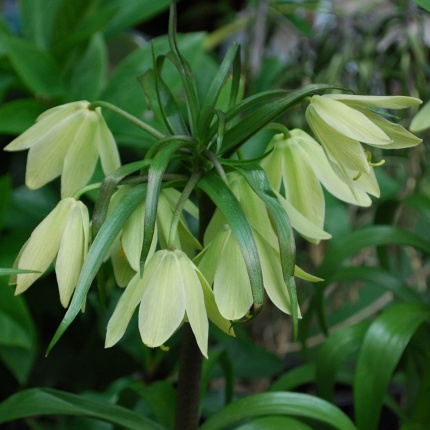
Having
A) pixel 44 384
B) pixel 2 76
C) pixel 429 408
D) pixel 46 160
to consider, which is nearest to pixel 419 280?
pixel 429 408

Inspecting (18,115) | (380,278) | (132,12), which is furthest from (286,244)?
(132,12)

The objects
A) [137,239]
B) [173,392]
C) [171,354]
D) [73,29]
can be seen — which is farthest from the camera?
[73,29]

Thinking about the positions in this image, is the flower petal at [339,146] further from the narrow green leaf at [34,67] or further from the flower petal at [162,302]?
the narrow green leaf at [34,67]

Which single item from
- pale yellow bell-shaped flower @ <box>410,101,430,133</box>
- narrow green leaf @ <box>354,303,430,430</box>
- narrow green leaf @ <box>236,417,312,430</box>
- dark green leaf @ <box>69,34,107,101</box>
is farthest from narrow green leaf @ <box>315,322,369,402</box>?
dark green leaf @ <box>69,34,107,101</box>

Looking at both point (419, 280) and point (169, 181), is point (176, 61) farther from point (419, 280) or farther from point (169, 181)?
point (419, 280)

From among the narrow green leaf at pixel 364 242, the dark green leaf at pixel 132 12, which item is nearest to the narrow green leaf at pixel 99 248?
the narrow green leaf at pixel 364 242

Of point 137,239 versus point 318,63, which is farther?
point 318,63

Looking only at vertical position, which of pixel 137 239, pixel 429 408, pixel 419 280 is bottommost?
pixel 419 280

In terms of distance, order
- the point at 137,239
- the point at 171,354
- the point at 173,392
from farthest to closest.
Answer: the point at 171,354, the point at 173,392, the point at 137,239
